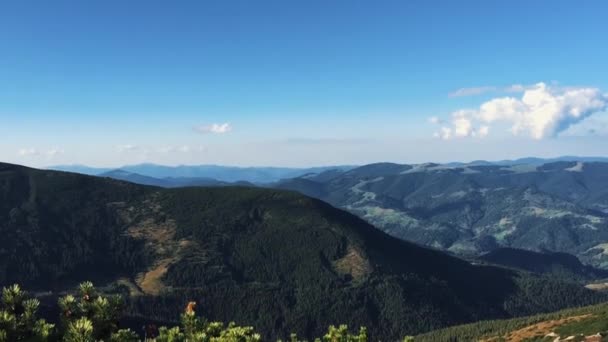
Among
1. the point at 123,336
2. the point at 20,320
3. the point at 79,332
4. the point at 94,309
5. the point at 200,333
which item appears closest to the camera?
the point at 79,332

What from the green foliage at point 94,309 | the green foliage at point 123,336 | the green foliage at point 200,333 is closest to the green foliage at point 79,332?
the green foliage at point 94,309

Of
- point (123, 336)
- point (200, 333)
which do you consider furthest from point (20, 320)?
point (200, 333)

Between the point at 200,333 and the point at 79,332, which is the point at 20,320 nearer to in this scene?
the point at 79,332

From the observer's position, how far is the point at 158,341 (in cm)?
3525

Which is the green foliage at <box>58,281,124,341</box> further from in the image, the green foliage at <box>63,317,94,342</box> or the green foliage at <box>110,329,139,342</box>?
the green foliage at <box>63,317,94,342</box>

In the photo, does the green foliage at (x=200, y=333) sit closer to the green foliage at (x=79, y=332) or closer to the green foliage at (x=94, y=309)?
the green foliage at (x=94, y=309)

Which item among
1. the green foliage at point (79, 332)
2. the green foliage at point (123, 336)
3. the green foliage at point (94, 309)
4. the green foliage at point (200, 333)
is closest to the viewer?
the green foliage at point (79, 332)

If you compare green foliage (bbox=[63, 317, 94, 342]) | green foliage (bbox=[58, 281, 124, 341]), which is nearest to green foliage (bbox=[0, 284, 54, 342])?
green foliage (bbox=[58, 281, 124, 341])

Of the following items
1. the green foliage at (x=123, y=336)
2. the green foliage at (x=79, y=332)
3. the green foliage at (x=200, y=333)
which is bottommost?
the green foliage at (x=200, y=333)

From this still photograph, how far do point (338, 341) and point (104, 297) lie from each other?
17.5 m

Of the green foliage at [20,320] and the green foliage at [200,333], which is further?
the green foliage at [200,333]

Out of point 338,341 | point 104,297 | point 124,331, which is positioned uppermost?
point 104,297

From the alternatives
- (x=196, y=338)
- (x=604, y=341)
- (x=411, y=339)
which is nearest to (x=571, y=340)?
(x=604, y=341)

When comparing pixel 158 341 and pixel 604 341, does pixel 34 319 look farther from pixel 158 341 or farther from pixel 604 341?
pixel 604 341
